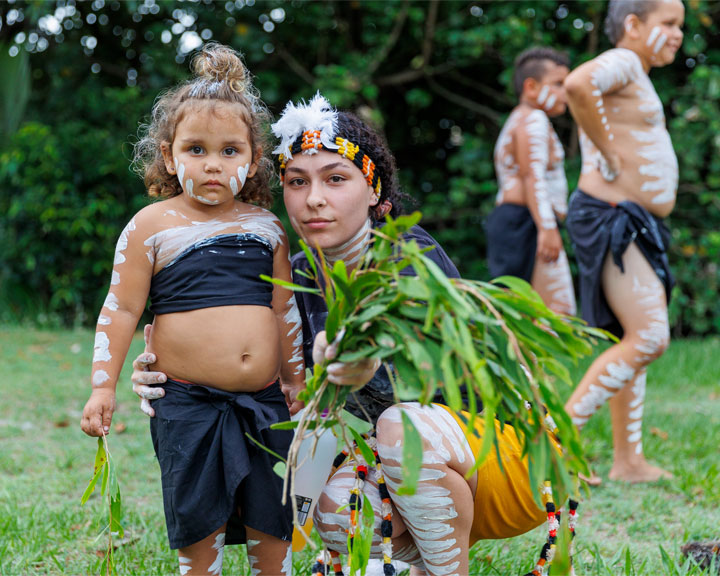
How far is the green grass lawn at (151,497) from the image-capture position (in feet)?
8.10

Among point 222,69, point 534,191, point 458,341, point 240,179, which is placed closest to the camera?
point 458,341

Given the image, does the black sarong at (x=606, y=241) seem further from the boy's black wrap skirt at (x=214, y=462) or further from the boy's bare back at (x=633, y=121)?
the boy's black wrap skirt at (x=214, y=462)

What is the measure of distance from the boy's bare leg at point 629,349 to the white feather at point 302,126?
1.76m

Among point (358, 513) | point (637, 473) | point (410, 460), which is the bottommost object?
point (637, 473)

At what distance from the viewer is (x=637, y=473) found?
3.44 meters

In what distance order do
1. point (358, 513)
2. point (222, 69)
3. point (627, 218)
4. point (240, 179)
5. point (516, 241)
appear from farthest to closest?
point (516, 241)
point (627, 218)
point (222, 69)
point (240, 179)
point (358, 513)

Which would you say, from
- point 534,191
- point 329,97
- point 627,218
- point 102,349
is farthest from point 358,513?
point 329,97

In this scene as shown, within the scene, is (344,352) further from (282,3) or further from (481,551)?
(282,3)

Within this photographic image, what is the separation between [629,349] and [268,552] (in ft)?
6.52

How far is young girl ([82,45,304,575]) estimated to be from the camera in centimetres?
199

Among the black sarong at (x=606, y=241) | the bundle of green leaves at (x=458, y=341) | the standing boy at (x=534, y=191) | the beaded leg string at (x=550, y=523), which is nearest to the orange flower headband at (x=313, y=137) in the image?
the bundle of green leaves at (x=458, y=341)

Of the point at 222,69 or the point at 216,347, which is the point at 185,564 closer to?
the point at 216,347

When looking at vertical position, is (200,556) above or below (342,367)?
below

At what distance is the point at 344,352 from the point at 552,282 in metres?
3.24
